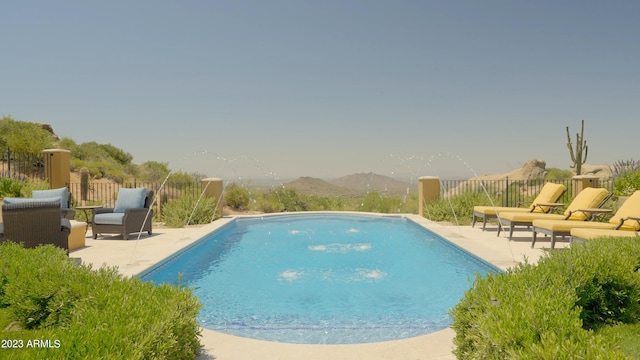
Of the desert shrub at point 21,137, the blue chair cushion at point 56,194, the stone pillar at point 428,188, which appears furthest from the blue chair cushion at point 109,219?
the desert shrub at point 21,137

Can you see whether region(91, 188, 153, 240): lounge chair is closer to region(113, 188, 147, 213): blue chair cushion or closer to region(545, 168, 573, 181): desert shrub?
region(113, 188, 147, 213): blue chair cushion

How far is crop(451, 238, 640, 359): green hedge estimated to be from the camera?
2.27m

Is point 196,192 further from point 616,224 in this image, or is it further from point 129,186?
point 616,224

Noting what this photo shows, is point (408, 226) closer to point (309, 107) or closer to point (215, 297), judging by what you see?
point (215, 297)

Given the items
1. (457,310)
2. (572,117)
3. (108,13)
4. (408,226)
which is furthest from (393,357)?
(572,117)

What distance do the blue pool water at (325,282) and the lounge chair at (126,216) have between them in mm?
1404

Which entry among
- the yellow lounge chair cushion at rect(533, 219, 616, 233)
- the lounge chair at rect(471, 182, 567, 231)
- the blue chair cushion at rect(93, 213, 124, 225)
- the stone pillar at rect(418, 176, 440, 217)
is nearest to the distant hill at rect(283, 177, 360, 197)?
the stone pillar at rect(418, 176, 440, 217)

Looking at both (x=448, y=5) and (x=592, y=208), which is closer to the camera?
(x=592, y=208)

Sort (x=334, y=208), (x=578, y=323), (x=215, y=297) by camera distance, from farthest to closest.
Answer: (x=334, y=208) → (x=215, y=297) → (x=578, y=323)

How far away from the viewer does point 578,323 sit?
2447 mm

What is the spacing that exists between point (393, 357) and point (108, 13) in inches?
588

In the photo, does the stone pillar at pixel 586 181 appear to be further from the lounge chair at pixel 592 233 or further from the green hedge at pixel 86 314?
the green hedge at pixel 86 314

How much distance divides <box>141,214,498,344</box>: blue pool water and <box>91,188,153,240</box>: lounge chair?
140 cm

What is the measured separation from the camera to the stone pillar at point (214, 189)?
13680 millimetres
